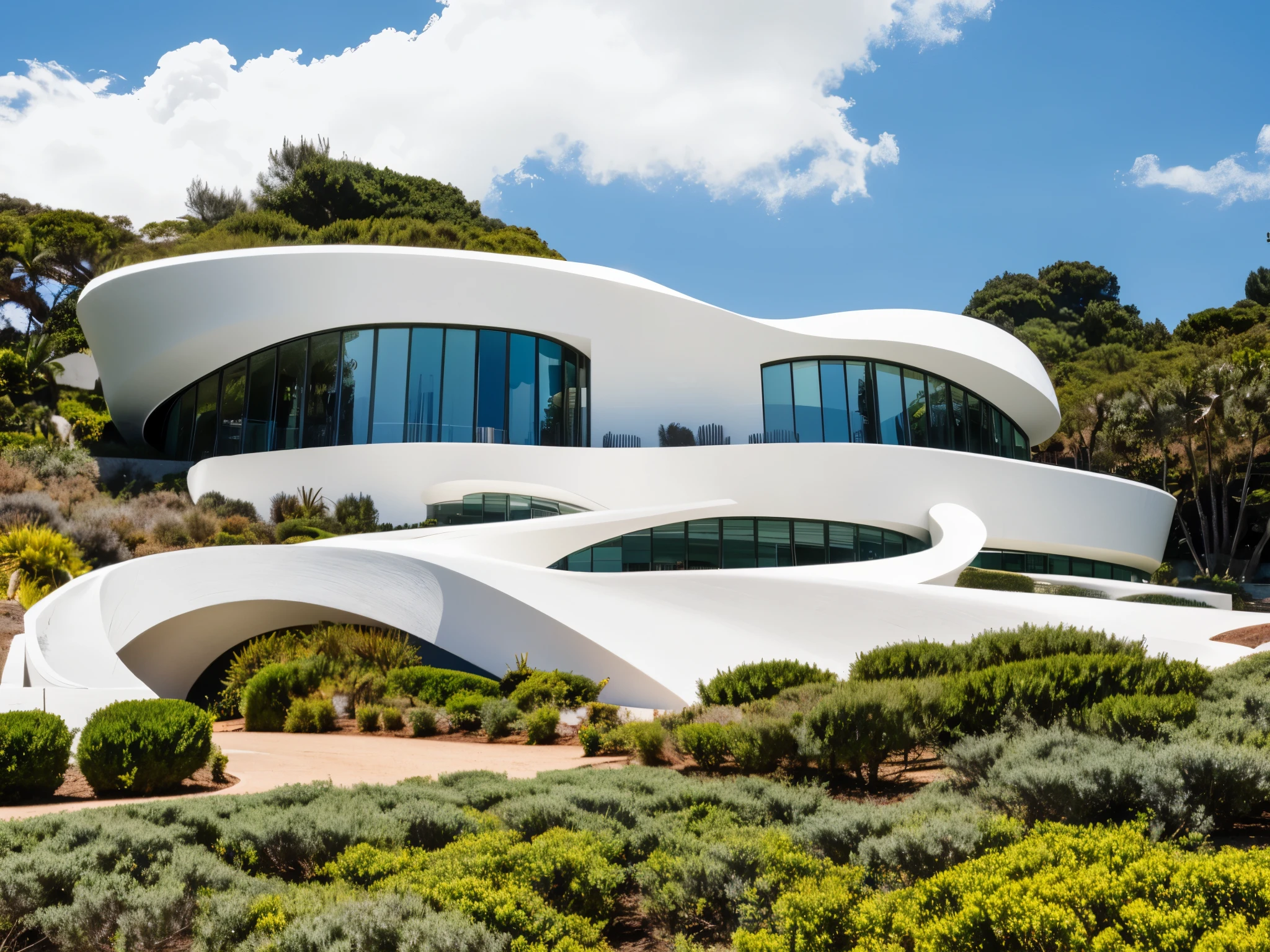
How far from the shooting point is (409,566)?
13883 millimetres

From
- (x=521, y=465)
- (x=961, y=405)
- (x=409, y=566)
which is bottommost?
(x=409, y=566)

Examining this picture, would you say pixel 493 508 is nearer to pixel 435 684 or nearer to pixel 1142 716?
pixel 435 684

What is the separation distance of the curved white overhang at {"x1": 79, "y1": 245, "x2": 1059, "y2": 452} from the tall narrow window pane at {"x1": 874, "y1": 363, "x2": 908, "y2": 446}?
54 cm

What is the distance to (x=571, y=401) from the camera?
2512 centimetres

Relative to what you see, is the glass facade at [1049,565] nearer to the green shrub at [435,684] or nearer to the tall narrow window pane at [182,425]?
the green shrub at [435,684]

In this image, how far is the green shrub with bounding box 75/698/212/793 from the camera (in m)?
7.43

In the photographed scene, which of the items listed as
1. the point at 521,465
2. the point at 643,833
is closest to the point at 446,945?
the point at 643,833

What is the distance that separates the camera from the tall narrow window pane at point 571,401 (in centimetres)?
2492

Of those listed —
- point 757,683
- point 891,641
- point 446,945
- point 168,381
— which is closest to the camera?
point 446,945

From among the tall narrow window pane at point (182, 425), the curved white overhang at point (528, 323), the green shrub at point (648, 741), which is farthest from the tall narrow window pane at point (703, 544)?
the tall narrow window pane at point (182, 425)

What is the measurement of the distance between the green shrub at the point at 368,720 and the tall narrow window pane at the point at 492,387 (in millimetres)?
12329

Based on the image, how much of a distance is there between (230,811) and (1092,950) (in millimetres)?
4950

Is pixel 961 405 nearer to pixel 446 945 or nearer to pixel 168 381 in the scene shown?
pixel 168 381

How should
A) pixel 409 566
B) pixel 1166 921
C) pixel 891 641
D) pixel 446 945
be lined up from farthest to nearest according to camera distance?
pixel 409 566 < pixel 891 641 < pixel 446 945 < pixel 1166 921
